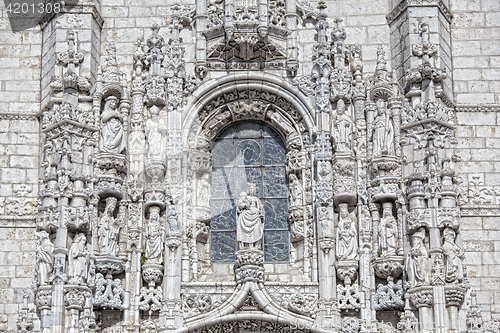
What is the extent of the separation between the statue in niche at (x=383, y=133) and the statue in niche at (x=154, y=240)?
3.82m

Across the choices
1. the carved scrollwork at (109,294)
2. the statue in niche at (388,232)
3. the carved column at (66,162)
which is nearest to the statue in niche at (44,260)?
the carved column at (66,162)

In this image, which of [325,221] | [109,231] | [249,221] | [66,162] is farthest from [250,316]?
[66,162]

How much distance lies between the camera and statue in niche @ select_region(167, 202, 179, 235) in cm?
1808

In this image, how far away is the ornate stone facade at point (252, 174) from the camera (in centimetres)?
1758

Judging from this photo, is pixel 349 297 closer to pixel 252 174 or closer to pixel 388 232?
pixel 388 232

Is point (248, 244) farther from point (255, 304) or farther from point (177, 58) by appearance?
point (177, 58)

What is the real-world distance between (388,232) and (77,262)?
508 centimetres

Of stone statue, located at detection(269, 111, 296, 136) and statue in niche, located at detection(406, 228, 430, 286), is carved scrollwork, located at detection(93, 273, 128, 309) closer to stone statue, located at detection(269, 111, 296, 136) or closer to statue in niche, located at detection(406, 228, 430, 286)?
stone statue, located at detection(269, 111, 296, 136)

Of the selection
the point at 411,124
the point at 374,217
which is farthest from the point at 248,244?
the point at 411,124

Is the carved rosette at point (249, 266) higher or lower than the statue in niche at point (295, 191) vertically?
lower

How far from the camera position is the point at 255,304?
1766cm

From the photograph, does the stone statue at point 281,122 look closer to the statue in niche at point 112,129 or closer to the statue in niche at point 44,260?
the statue in niche at point 112,129

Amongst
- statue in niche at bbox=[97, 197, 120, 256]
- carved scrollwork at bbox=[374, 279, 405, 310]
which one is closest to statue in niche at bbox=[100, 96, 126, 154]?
statue in niche at bbox=[97, 197, 120, 256]

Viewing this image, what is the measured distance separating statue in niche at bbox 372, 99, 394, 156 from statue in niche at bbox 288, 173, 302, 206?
4.82ft
